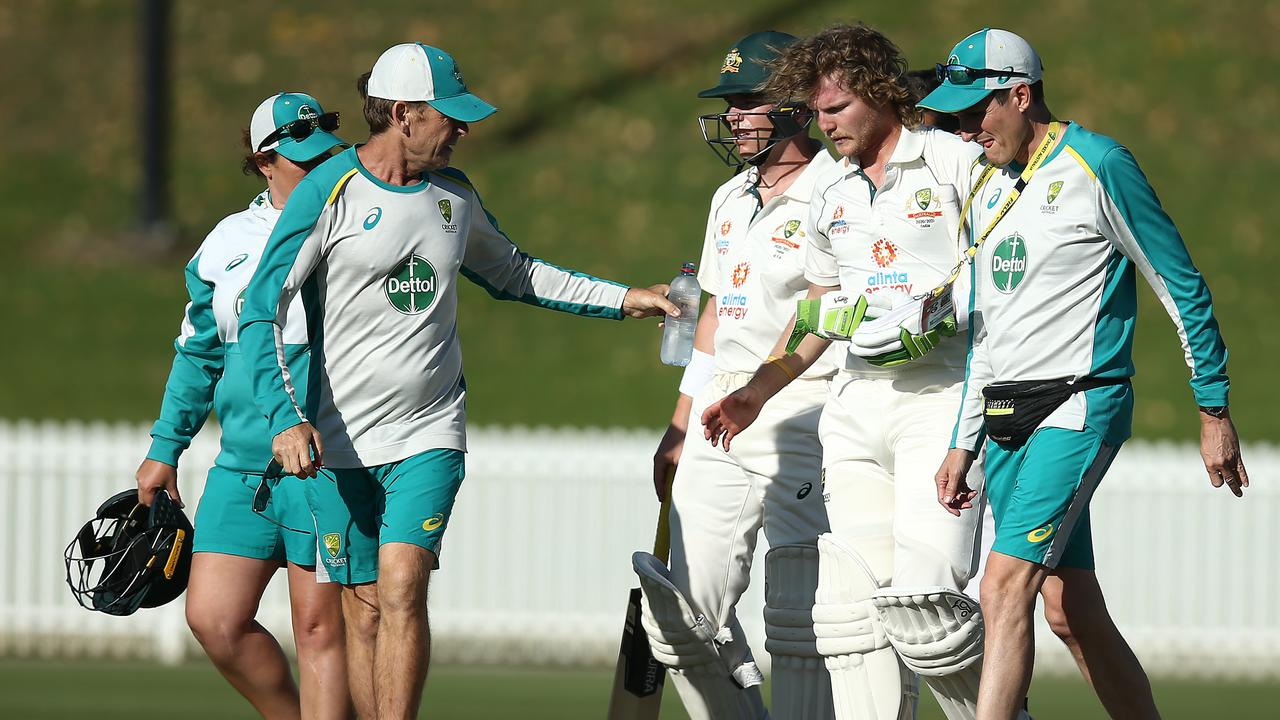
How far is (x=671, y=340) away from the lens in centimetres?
704

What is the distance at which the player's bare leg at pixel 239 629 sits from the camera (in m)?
6.34

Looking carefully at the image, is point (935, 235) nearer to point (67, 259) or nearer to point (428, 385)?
point (428, 385)

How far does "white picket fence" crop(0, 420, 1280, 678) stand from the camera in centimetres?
1230

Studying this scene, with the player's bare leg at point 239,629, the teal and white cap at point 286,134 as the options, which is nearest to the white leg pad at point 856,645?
the player's bare leg at point 239,629

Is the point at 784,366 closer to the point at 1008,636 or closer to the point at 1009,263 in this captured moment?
the point at 1009,263

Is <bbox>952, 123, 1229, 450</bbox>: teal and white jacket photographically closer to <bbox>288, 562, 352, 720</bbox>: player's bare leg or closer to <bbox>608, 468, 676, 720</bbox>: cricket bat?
<bbox>608, 468, 676, 720</bbox>: cricket bat

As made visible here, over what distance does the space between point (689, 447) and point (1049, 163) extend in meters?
1.84

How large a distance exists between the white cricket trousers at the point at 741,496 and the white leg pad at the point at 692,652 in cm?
6

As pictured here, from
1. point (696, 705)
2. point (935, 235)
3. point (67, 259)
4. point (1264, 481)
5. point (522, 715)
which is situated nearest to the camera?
point (935, 235)

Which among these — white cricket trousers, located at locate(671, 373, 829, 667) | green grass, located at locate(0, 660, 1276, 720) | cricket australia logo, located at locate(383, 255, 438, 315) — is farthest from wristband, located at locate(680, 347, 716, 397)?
green grass, located at locate(0, 660, 1276, 720)

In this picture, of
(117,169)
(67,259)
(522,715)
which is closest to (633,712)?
(522,715)

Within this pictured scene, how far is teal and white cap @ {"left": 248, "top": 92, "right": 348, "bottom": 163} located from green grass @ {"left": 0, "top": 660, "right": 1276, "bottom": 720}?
312cm

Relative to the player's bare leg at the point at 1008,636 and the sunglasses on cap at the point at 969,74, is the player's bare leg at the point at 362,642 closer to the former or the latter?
the player's bare leg at the point at 1008,636

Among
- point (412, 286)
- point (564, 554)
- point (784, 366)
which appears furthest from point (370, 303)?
point (564, 554)
